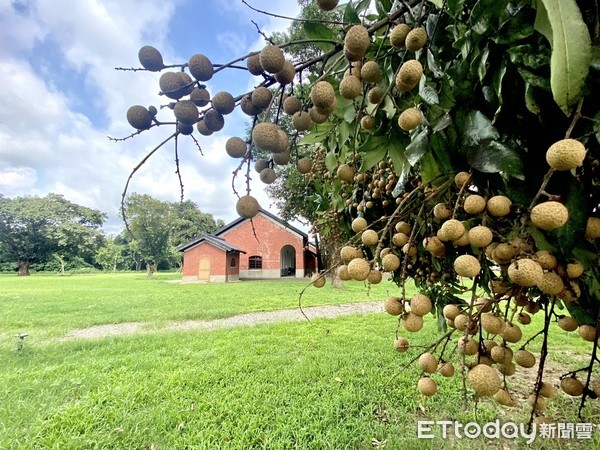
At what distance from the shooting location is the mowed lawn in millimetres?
2236

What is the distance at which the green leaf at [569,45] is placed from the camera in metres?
0.43

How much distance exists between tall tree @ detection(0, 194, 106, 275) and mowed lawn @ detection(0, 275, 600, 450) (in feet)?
102

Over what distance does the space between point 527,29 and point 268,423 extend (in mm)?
2583

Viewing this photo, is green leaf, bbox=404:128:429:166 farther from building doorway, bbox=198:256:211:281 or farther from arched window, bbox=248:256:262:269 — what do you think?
arched window, bbox=248:256:262:269

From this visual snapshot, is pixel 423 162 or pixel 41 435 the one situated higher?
pixel 423 162

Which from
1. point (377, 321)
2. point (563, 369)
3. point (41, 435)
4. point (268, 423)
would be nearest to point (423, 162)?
point (268, 423)

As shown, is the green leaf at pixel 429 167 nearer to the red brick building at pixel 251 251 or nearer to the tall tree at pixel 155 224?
the tall tree at pixel 155 224

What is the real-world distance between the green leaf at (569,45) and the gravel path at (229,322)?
234 inches

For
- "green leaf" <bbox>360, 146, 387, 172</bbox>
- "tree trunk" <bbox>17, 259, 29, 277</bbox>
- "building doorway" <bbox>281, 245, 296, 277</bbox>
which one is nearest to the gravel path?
"green leaf" <bbox>360, 146, 387, 172</bbox>

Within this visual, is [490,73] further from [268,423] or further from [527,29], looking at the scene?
[268,423]

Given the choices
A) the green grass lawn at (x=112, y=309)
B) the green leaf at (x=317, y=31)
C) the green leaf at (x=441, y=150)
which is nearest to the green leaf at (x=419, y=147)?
the green leaf at (x=441, y=150)

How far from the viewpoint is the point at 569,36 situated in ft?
1.43

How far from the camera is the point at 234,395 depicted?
2873 mm

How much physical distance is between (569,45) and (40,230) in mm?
37481
